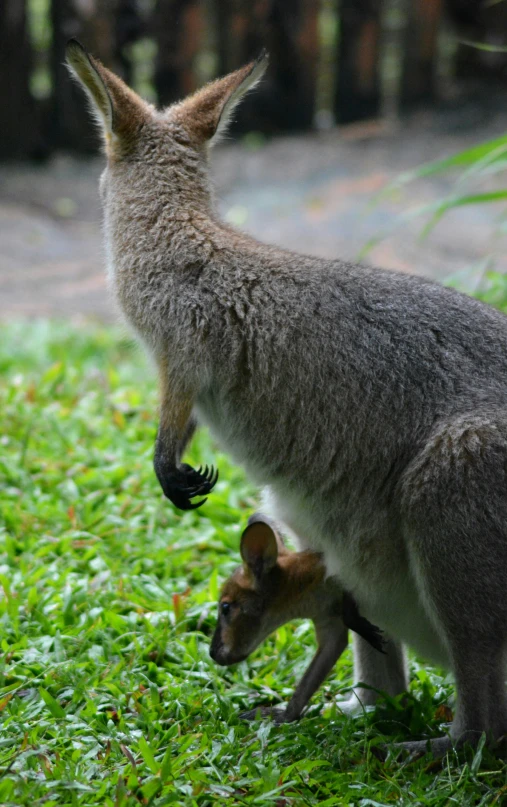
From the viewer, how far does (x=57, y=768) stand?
2.88m

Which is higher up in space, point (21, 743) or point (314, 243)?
point (314, 243)

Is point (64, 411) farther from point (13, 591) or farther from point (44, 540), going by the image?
point (13, 591)

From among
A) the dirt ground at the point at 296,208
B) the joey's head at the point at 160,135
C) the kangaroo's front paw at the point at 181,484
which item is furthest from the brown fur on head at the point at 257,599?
the dirt ground at the point at 296,208

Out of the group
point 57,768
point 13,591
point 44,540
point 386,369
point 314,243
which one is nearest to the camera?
point 57,768

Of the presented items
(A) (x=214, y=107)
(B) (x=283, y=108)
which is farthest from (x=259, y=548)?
(B) (x=283, y=108)

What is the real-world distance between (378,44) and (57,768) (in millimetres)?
10124

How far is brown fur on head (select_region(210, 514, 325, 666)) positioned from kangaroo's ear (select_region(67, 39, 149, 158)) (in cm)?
162

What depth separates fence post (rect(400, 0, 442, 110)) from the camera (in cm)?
1117

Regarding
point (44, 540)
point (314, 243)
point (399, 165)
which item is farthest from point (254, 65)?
point (399, 165)

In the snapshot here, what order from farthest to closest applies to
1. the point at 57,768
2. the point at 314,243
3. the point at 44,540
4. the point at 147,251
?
1. the point at 314,243
2. the point at 44,540
3. the point at 147,251
4. the point at 57,768

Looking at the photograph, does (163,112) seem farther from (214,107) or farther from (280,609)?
(280,609)

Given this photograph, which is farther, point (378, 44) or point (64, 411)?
point (378, 44)

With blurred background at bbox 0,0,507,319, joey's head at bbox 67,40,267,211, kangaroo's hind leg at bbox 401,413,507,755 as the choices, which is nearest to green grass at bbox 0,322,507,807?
kangaroo's hind leg at bbox 401,413,507,755

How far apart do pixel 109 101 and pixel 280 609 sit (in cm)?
201
